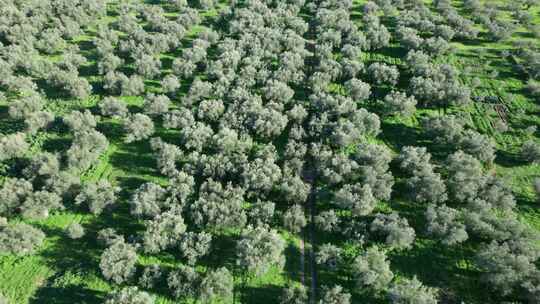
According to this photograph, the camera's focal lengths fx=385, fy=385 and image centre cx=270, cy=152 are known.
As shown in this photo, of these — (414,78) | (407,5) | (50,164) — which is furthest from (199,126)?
(407,5)

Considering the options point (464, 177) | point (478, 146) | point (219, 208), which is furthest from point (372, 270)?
point (478, 146)

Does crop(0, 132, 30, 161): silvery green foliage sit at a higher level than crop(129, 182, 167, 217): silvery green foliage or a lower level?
higher

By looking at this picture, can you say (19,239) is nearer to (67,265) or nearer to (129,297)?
(67,265)

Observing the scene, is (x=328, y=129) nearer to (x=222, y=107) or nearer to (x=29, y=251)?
(x=222, y=107)

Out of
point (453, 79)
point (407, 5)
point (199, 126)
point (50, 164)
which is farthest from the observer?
point (407, 5)

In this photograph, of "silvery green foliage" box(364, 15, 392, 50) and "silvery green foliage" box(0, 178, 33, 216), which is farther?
"silvery green foliage" box(364, 15, 392, 50)

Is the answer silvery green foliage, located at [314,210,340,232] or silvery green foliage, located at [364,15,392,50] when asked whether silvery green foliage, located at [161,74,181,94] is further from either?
silvery green foliage, located at [364,15,392,50]

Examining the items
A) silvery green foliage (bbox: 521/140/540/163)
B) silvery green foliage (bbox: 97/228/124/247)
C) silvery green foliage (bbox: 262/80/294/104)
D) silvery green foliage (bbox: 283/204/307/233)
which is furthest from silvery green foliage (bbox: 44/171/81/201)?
silvery green foliage (bbox: 521/140/540/163)
